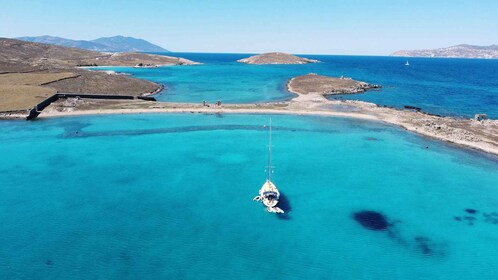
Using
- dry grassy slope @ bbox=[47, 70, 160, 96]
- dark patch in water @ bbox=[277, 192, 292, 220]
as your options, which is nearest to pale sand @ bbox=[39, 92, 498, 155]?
dry grassy slope @ bbox=[47, 70, 160, 96]

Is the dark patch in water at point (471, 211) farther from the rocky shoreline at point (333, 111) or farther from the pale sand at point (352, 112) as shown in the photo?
the rocky shoreline at point (333, 111)

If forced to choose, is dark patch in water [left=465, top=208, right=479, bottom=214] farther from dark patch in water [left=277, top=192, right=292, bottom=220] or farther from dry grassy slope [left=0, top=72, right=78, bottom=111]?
dry grassy slope [left=0, top=72, right=78, bottom=111]

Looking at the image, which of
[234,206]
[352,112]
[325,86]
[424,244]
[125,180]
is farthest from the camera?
[325,86]

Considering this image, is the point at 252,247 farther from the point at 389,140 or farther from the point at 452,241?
the point at 389,140

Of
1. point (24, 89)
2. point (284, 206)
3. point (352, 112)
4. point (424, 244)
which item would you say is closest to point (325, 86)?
point (352, 112)

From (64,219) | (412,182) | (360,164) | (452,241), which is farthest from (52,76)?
(452,241)

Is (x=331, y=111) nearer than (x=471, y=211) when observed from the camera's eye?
No

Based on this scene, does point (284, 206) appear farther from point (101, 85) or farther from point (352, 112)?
point (101, 85)
